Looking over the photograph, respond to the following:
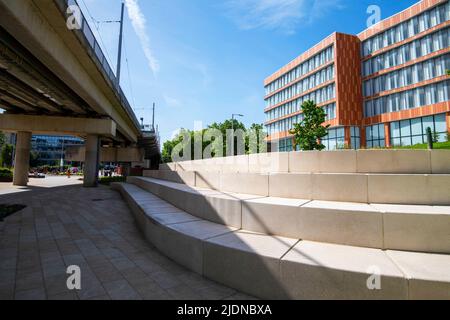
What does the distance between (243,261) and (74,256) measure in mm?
4259

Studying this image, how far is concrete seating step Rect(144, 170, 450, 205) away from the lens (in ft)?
15.1

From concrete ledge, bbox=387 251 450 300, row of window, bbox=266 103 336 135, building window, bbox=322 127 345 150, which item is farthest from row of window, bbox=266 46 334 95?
concrete ledge, bbox=387 251 450 300

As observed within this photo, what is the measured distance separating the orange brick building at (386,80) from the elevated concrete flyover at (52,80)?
37220mm

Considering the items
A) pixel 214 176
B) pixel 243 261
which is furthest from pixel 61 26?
pixel 243 261

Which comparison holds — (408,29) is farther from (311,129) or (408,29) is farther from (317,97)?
(311,129)

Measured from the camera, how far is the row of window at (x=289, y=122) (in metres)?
45.9

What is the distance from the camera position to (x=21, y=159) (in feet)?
82.1

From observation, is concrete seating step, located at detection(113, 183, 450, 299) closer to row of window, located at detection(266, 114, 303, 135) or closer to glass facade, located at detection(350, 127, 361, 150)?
glass facade, located at detection(350, 127, 361, 150)

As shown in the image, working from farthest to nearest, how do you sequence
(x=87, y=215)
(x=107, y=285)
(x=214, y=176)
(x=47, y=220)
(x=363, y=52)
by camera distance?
(x=363, y=52) < (x=87, y=215) < (x=47, y=220) < (x=214, y=176) < (x=107, y=285)

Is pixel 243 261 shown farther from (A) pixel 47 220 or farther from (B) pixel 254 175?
(A) pixel 47 220

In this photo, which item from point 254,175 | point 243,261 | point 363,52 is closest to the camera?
point 243,261

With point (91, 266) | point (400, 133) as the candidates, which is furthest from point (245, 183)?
point (400, 133)

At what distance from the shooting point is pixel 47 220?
9.10m

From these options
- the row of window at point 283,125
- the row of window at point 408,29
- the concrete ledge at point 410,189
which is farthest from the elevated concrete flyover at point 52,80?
the row of window at point 408,29
